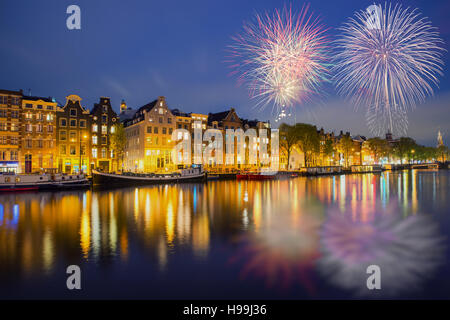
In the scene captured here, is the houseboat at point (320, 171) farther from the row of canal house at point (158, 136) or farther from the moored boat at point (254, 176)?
the row of canal house at point (158, 136)

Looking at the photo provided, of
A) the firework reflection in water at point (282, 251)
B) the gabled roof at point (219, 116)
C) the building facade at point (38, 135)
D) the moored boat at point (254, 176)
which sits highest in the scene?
the gabled roof at point (219, 116)

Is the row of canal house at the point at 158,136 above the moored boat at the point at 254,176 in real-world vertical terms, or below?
above

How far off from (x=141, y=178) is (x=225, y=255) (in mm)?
47206

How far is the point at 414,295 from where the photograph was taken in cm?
949

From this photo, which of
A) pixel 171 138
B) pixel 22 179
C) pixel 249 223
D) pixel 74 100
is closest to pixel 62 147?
pixel 74 100

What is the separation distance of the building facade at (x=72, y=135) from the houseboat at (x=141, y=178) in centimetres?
1470

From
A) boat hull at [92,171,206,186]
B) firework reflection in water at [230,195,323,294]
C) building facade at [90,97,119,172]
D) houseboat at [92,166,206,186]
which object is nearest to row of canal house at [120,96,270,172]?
building facade at [90,97,119,172]

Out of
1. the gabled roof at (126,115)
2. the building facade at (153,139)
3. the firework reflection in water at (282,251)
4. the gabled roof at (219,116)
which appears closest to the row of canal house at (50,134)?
the building facade at (153,139)

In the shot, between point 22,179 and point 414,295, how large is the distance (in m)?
50.7

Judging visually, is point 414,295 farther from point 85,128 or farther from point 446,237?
point 85,128

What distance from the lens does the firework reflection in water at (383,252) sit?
10.5 metres

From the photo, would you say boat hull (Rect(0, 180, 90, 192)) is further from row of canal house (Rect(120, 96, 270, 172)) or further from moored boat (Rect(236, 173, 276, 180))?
moored boat (Rect(236, 173, 276, 180))

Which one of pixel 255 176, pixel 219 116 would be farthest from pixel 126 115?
pixel 255 176

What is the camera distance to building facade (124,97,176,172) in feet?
249
